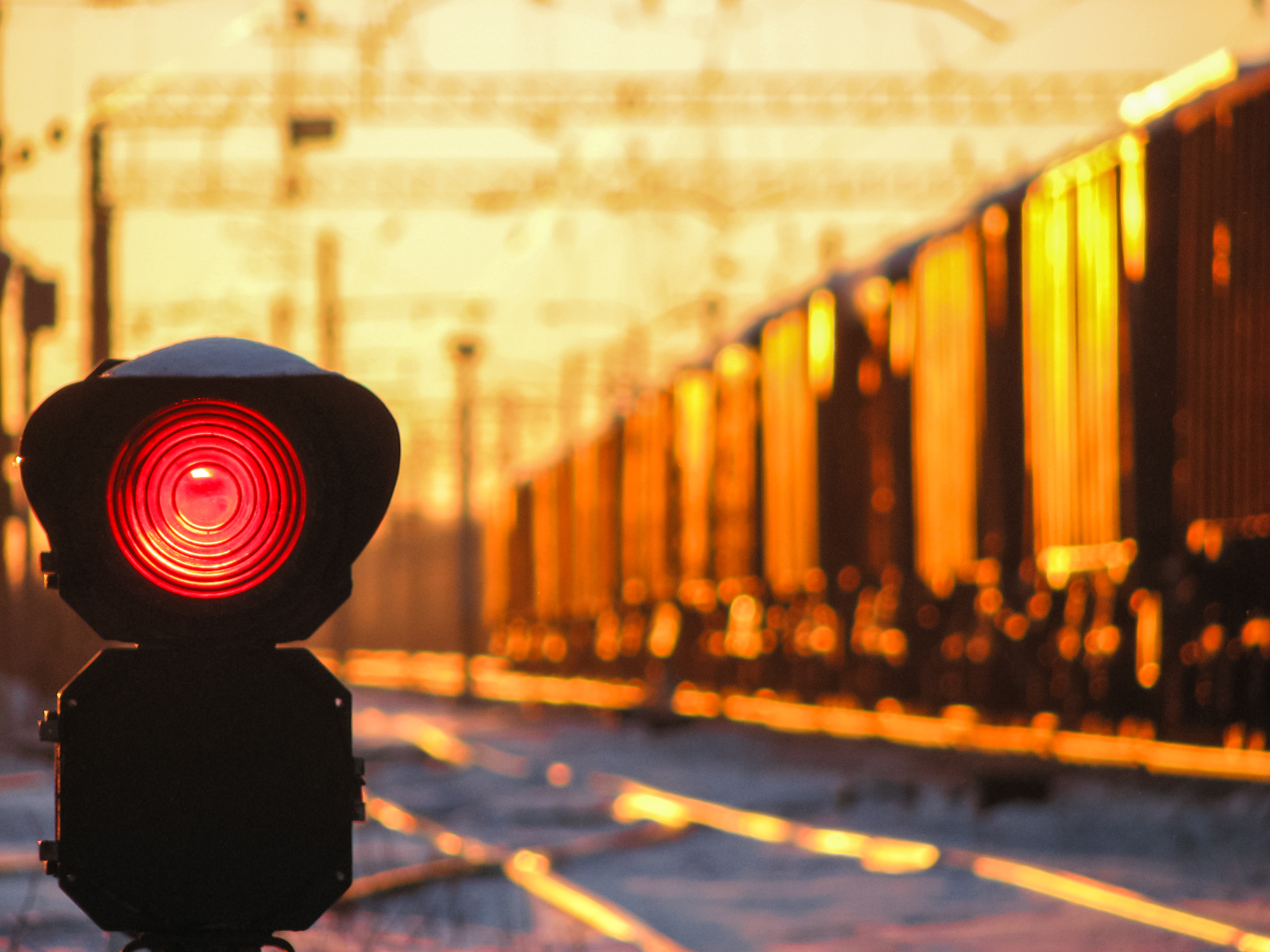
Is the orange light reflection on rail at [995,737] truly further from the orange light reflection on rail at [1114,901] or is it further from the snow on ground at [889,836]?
the orange light reflection on rail at [1114,901]

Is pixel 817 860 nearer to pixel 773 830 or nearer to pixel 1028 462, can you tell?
pixel 773 830

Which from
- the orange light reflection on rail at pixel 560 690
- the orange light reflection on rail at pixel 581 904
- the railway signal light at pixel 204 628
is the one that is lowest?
the orange light reflection on rail at pixel 560 690

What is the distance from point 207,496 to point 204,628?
0.60 feet

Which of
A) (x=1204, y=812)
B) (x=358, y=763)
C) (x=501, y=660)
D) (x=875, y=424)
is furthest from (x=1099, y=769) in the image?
(x=501, y=660)

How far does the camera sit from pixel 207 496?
2.63 m

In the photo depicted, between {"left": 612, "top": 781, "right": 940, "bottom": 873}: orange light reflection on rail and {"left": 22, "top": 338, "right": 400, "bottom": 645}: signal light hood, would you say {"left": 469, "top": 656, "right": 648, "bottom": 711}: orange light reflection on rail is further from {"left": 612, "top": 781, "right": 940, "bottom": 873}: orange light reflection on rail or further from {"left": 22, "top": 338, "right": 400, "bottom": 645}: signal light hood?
{"left": 22, "top": 338, "right": 400, "bottom": 645}: signal light hood

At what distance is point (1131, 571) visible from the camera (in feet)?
37.4

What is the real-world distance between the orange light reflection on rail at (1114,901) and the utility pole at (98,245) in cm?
1440

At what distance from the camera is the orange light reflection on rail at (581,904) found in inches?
277

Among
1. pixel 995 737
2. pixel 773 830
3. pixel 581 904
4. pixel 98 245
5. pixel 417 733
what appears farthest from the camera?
pixel 417 733

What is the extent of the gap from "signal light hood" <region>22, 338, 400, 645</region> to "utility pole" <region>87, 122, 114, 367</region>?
1913cm

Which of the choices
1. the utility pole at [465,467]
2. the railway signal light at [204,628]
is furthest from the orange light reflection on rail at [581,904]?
the utility pole at [465,467]

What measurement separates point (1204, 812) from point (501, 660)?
32.2 m

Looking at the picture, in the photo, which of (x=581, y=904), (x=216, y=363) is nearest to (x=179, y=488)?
(x=216, y=363)
